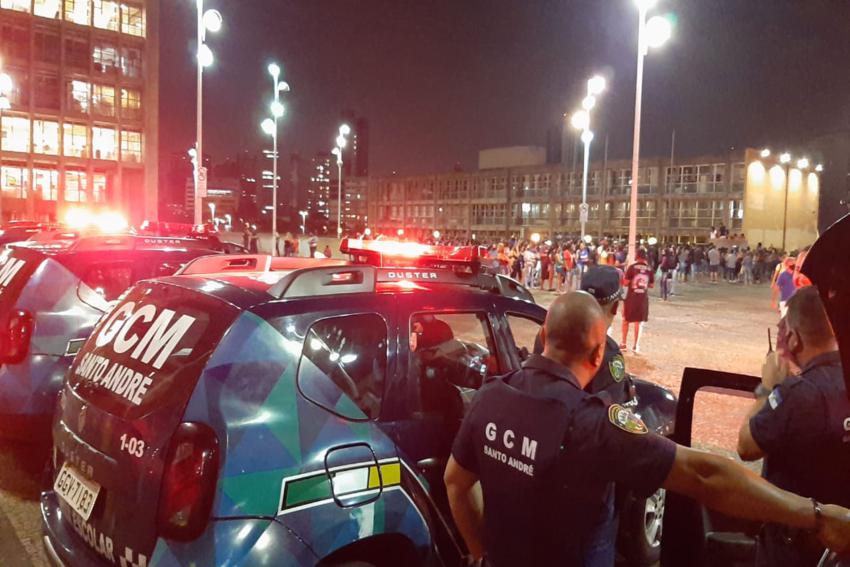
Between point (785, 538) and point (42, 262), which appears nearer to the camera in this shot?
point (785, 538)

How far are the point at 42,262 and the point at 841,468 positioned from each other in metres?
5.23

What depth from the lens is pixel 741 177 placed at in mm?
56406

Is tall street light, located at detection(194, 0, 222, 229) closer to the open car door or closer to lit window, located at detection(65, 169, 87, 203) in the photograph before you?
the open car door

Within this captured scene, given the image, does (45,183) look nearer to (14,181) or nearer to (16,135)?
(14,181)

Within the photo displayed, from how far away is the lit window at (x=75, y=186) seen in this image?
177ft

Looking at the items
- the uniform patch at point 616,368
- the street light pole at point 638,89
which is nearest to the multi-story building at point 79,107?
the street light pole at point 638,89

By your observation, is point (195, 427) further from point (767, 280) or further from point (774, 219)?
point (774, 219)

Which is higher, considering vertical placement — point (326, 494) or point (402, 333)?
point (402, 333)

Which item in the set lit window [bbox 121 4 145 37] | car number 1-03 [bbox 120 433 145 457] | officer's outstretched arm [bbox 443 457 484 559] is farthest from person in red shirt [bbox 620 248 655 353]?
lit window [bbox 121 4 145 37]

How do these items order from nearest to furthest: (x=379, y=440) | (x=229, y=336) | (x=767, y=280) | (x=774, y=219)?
(x=229, y=336) → (x=379, y=440) → (x=767, y=280) → (x=774, y=219)

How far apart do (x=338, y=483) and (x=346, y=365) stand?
66cm

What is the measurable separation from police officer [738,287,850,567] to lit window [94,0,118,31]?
60.3 metres

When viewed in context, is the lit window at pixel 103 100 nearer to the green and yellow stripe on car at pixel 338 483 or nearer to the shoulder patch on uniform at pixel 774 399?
the green and yellow stripe on car at pixel 338 483

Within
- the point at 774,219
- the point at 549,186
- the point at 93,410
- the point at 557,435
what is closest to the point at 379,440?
the point at 557,435
